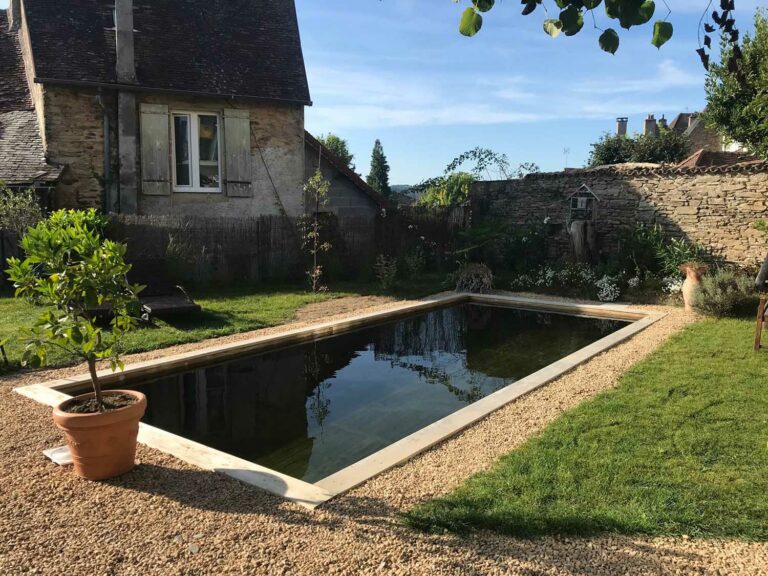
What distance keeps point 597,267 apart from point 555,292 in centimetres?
114

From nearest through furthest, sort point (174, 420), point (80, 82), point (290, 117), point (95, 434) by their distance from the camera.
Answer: point (95, 434)
point (174, 420)
point (80, 82)
point (290, 117)

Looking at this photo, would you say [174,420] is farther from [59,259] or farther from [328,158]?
[328,158]

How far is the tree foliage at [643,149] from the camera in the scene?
2241 cm

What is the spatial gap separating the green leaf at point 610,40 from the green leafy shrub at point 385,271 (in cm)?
964

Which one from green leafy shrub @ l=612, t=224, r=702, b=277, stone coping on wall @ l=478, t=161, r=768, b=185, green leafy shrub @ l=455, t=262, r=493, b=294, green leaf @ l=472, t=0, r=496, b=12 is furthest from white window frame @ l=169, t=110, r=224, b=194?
green leaf @ l=472, t=0, r=496, b=12

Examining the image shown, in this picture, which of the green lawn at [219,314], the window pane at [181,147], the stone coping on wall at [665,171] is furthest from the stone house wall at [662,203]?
the window pane at [181,147]

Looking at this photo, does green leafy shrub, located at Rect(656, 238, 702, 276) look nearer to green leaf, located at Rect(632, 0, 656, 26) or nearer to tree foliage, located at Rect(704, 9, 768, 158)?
tree foliage, located at Rect(704, 9, 768, 158)

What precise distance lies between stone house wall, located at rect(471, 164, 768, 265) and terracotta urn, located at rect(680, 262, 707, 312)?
92.3 inches

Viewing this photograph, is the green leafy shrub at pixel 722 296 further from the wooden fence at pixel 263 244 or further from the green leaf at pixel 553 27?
the green leaf at pixel 553 27

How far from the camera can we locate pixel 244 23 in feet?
47.5

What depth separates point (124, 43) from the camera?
12.1m

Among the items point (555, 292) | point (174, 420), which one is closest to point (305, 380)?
point (174, 420)

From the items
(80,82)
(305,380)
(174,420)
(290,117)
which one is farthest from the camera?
(290,117)

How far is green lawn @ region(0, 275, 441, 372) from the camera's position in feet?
22.9
